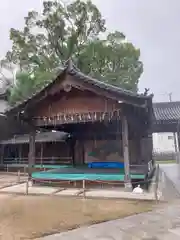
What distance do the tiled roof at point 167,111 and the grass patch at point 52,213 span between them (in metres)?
15.6

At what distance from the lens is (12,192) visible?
10773 mm

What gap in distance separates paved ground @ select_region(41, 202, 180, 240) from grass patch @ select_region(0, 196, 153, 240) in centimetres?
42

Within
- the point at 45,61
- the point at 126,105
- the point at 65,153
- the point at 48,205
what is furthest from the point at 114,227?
the point at 45,61

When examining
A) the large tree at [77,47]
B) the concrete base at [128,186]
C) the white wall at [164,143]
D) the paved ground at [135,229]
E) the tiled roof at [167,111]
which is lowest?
the paved ground at [135,229]

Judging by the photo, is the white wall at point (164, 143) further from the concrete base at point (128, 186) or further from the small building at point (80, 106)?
the concrete base at point (128, 186)

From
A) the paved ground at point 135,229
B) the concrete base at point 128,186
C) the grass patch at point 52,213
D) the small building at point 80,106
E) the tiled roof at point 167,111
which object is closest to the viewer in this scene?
the paved ground at point 135,229

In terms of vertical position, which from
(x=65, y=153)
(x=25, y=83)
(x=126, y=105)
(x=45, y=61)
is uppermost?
(x=45, y=61)

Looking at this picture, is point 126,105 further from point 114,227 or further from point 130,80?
point 130,80

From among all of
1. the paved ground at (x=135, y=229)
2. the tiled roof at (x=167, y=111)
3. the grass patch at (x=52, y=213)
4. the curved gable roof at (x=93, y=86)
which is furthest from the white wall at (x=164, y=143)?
the paved ground at (x=135, y=229)

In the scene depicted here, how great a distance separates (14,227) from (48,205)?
2.33m

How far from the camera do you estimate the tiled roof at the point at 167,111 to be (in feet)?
74.6

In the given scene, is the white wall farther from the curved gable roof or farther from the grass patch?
the grass patch

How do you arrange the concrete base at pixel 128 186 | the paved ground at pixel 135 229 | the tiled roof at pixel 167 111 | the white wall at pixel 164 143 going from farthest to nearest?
1. the white wall at pixel 164 143
2. the tiled roof at pixel 167 111
3. the concrete base at pixel 128 186
4. the paved ground at pixel 135 229

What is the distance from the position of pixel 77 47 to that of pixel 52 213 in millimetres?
21128
